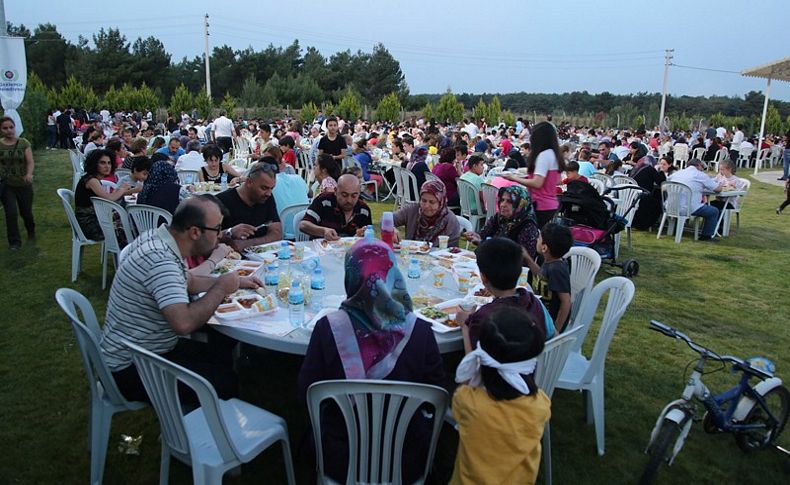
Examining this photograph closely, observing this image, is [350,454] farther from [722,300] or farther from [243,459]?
[722,300]

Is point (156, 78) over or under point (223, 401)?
over

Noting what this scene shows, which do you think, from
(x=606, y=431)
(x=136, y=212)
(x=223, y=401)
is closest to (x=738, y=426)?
(x=606, y=431)

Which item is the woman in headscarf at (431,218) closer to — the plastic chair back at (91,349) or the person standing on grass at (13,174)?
the plastic chair back at (91,349)

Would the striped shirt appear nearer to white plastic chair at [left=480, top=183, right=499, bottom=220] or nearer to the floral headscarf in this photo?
the floral headscarf

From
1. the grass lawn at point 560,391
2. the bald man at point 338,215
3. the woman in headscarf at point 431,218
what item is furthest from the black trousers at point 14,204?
the woman in headscarf at point 431,218

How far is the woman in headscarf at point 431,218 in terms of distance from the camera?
441 centimetres

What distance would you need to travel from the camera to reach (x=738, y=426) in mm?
3158

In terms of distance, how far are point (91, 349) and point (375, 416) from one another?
1.35 metres

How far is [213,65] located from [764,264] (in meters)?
49.8

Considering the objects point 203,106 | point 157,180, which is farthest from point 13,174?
point 203,106

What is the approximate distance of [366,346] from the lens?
215 cm

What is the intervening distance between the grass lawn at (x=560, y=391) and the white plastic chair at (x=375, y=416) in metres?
0.47

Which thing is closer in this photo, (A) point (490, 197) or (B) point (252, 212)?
(B) point (252, 212)

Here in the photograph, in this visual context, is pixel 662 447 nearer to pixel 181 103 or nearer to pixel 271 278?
pixel 271 278
